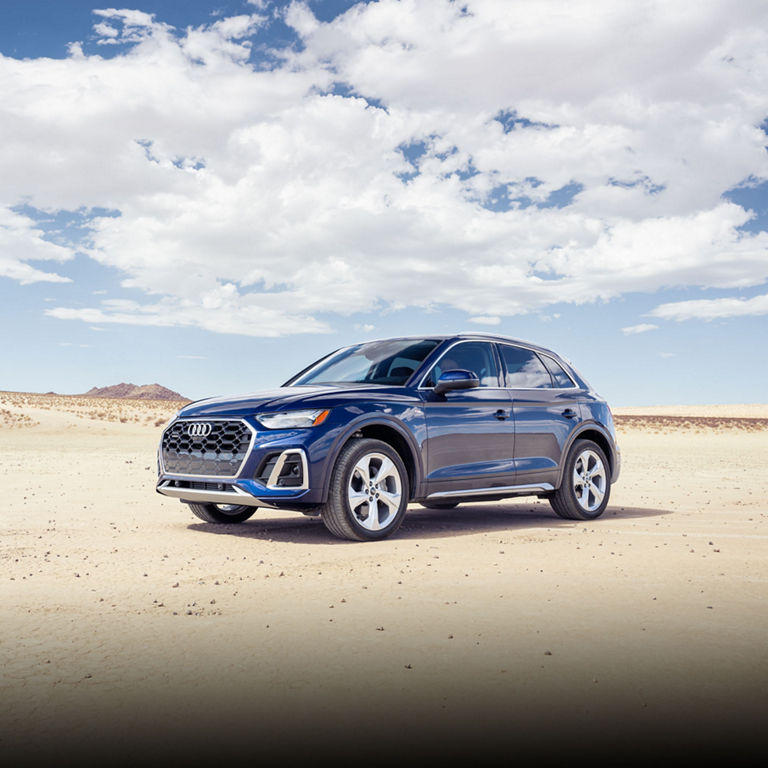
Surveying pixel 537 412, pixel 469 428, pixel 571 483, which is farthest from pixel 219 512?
pixel 571 483

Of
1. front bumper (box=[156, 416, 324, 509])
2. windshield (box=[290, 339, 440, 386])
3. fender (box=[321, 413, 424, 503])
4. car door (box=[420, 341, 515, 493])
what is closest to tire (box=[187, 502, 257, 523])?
front bumper (box=[156, 416, 324, 509])

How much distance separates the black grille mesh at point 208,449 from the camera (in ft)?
25.6

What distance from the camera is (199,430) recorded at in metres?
8.22

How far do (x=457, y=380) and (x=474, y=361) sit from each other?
1.01 metres

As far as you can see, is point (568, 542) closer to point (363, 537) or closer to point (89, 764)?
point (363, 537)

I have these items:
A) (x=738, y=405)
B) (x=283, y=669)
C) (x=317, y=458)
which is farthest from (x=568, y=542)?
(x=738, y=405)

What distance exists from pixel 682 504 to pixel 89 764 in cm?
1035

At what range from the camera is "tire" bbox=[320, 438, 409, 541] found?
7629 mm

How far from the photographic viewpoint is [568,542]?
799 cm

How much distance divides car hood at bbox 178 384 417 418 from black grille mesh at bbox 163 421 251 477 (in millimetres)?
117

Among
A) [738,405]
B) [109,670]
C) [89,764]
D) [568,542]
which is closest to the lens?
[89,764]

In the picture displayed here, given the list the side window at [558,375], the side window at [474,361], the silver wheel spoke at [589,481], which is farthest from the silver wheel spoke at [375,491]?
the side window at [558,375]

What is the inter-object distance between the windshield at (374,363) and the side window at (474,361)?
19 cm

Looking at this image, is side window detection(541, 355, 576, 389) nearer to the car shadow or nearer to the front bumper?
the car shadow
